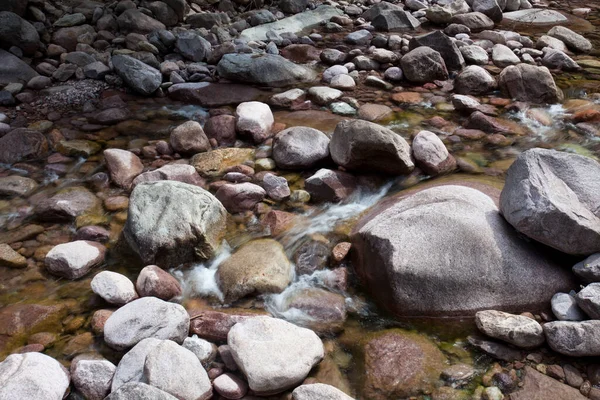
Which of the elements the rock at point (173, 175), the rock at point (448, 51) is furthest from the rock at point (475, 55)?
the rock at point (173, 175)

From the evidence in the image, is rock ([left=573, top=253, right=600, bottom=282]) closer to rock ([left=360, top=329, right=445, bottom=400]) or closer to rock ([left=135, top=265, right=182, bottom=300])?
rock ([left=360, top=329, right=445, bottom=400])

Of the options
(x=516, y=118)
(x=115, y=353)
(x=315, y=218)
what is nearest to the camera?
(x=115, y=353)

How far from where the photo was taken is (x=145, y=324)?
2.61m

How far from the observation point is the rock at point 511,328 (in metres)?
A: 2.51

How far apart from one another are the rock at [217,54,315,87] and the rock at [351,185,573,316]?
11.0ft

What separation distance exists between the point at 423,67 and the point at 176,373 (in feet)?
15.1

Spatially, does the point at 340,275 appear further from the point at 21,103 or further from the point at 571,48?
the point at 571,48

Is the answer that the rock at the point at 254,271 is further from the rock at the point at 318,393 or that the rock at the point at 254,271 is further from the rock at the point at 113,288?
the rock at the point at 318,393

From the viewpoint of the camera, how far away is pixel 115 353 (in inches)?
104

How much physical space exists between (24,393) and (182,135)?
8.91ft

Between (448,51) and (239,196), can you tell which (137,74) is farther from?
(448,51)

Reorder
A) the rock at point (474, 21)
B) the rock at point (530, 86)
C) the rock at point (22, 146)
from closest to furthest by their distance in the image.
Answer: the rock at point (22, 146), the rock at point (530, 86), the rock at point (474, 21)

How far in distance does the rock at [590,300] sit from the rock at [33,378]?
254cm

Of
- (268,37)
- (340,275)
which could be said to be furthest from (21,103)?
(340,275)
